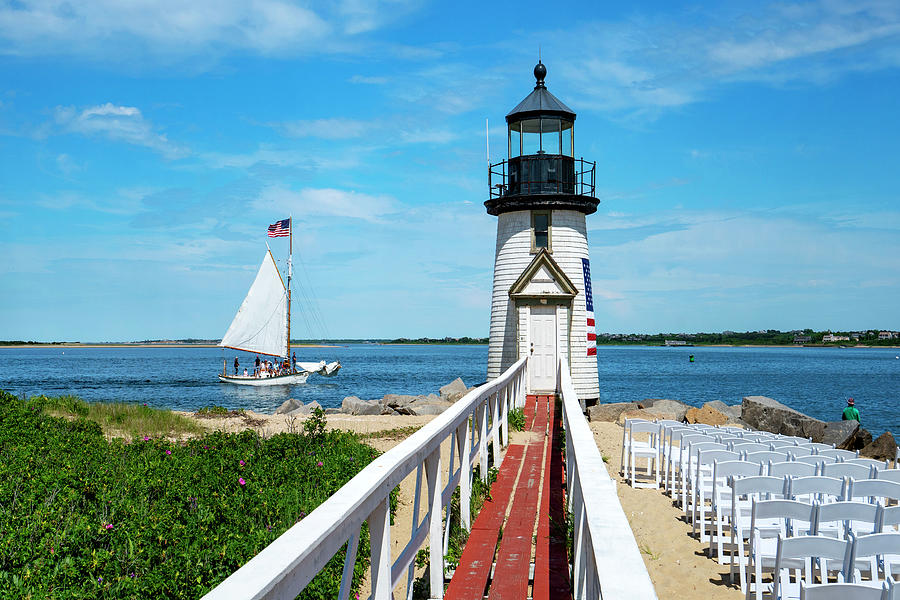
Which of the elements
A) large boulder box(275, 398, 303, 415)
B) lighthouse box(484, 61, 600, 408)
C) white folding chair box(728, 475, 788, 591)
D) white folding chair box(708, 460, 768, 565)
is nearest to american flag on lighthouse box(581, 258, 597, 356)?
lighthouse box(484, 61, 600, 408)

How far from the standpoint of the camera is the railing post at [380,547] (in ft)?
11.1

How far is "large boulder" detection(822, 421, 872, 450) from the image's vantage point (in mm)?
20922

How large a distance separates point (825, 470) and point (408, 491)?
6.20 m

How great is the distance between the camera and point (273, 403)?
51.7 m

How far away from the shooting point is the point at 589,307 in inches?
944

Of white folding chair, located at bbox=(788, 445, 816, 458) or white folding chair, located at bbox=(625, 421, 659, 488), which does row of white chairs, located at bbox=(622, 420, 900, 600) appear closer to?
white folding chair, located at bbox=(788, 445, 816, 458)

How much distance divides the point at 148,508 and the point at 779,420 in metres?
23.1

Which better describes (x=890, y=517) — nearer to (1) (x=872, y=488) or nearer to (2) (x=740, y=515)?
(1) (x=872, y=488)

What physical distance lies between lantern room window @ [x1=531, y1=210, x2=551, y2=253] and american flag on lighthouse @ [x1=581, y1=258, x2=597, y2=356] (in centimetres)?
152

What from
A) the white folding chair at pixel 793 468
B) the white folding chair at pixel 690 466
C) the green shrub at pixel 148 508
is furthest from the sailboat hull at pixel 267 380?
the white folding chair at pixel 793 468

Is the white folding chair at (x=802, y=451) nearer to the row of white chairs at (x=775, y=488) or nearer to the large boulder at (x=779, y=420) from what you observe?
the row of white chairs at (x=775, y=488)

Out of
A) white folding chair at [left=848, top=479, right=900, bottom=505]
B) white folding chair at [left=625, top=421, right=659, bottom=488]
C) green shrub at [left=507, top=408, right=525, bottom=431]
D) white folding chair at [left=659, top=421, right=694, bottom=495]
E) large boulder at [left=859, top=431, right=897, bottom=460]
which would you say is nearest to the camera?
white folding chair at [left=848, top=479, right=900, bottom=505]

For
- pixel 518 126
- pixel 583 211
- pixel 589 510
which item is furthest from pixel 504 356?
pixel 589 510

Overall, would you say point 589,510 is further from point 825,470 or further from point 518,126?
point 518,126
